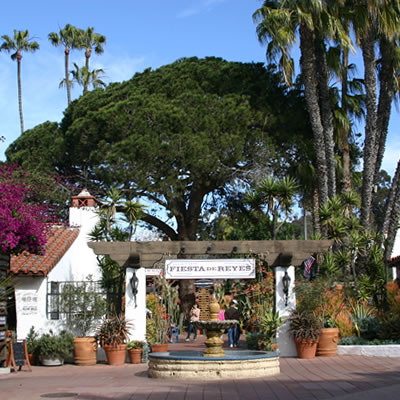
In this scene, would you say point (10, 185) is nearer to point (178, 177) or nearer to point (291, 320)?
point (291, 320)

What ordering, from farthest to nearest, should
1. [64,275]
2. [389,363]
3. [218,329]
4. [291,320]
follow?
1. [64,275]
2. [291,320]
3. [389,363]
4. [218,329]

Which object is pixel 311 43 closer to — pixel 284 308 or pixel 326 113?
pixel 326 113

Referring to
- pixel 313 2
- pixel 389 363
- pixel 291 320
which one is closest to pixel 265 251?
pixel 291 320

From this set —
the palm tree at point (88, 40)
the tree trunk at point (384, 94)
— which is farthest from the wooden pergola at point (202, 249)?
the palm tree at point (88, 40)

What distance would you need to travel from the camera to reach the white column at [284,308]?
16.0 meters

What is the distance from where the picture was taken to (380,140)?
85.6ft

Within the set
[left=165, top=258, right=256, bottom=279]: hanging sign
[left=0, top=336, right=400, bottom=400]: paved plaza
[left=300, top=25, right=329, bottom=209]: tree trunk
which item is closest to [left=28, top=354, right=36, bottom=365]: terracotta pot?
[left=0, top=336, right=400, bottom=400]: paved plaza

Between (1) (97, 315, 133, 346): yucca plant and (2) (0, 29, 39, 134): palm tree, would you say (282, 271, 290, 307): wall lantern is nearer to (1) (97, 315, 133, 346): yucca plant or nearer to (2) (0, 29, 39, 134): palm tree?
(1) (97, 315, 133, 346): yucca plant

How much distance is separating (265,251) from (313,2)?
39.3ft

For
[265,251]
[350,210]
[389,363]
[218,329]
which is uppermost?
[350,210]

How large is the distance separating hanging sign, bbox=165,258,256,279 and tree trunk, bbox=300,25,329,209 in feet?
29.2

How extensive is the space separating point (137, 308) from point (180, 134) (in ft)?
31.8

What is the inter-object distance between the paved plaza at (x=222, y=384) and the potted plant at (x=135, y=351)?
36.1 inches

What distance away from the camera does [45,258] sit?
734 inches
